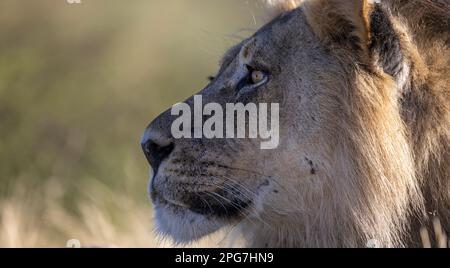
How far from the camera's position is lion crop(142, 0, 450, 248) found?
409 centimetres

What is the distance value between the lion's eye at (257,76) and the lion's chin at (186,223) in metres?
0.65

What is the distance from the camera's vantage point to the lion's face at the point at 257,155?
4.20 meters

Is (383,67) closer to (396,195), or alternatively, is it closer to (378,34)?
(378,34)

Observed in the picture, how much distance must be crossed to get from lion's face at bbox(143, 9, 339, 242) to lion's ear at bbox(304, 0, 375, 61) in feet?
0.24

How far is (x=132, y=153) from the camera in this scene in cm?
1375

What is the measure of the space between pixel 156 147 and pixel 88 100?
39.1 feet

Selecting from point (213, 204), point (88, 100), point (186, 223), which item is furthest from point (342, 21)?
point (88, 100)

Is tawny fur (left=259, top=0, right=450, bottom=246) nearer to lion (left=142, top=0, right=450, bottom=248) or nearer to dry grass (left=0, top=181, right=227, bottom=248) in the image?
lion (left=142, top=0, right=450, bottom=248)

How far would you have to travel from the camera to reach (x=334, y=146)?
4.17m

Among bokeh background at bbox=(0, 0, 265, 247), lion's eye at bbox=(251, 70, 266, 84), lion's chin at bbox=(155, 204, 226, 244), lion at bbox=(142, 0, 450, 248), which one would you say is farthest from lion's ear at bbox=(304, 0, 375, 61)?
bokeh background at bbox=(0, 0, 265, 247)

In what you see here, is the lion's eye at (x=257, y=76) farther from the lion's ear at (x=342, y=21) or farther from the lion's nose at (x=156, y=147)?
the lion's nose at (x=156, y=147)

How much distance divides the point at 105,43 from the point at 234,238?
14460 mm
